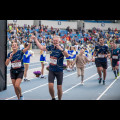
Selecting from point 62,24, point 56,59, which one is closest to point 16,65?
point 56,59

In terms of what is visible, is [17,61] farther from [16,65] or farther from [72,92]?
[72,92]

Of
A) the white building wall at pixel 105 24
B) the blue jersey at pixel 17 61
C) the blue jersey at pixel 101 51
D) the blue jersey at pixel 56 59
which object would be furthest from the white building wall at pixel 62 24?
the blue jersey at pixel 56 59

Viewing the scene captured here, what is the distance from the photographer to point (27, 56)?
12719 mm

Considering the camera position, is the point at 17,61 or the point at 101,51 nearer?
the point at 17,61

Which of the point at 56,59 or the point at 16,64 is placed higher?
the point at 56,59

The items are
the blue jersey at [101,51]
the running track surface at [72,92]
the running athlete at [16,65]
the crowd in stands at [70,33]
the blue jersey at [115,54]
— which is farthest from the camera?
the crowd in stands at [70,33]

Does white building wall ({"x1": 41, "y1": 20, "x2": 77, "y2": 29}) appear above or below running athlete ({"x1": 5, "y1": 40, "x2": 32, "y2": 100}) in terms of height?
above


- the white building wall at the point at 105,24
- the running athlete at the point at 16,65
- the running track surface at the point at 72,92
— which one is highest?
the white building wall at the point at 105,24

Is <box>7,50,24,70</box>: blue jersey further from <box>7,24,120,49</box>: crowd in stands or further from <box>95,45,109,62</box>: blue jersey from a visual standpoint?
<box>7,24,120,49</box>: crowd in stands

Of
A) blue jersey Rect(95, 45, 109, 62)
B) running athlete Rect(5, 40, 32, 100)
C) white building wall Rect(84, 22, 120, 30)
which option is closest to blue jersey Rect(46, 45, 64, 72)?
running athlete Rect(5, 40, 32, 100)

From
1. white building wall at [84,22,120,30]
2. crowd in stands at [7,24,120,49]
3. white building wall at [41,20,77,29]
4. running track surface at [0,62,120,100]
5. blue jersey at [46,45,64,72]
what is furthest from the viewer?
white building wall at [84,22,120,30]

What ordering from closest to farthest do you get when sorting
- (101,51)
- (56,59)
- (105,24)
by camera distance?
(56,59), (101,51), (105,24)

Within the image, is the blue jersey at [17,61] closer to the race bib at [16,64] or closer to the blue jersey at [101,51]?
the race bib at [16,64]
